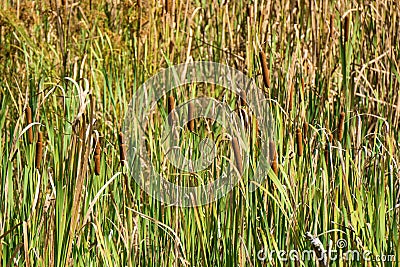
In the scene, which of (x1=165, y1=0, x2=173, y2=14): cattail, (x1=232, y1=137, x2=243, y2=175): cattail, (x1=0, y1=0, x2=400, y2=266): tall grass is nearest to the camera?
(x1=232, y1=137, x2=243, y2=175): cattail

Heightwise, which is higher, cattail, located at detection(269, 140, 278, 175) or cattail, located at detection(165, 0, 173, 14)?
cattail, located at detection(165, 0, 173, 14)

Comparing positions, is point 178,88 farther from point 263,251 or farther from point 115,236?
point 263,251

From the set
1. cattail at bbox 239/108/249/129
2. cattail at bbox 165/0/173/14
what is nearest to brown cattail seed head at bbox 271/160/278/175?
cattail at bbox 239/108/249/129

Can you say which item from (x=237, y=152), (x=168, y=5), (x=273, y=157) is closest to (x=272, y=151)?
(x=273, y=157)

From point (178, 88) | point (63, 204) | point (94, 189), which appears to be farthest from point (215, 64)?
point (63, 204)

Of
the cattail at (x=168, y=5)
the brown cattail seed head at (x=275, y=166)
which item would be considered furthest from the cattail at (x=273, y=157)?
the cattail at (x=168, y=5)

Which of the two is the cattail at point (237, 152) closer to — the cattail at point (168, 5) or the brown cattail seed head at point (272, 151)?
the brown cattail seed head at point (272, 151)

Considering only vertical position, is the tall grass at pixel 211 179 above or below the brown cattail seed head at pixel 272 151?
below

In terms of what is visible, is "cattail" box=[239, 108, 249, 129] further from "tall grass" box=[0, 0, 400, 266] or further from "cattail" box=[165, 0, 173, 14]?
"cattail" box=[165, 0, 173, 14]

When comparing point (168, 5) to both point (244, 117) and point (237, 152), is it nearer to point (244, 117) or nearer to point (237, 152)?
point (244, 117)

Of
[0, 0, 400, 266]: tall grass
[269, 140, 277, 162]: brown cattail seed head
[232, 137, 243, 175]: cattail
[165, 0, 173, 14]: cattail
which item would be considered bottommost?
[0, 0, 400, 266]: tall grass

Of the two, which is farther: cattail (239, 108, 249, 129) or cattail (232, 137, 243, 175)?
cattail (239, 108, 249, 129)

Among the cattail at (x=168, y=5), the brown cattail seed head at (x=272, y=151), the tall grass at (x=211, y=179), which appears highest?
the cattail at (x=168, y=5)

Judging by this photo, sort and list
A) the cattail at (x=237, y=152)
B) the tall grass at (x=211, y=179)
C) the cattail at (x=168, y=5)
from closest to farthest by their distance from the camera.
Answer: the cattail at (x=237, y=152), the tall grass at (x=211, y=179), the cattail at (x=168, y=5)
